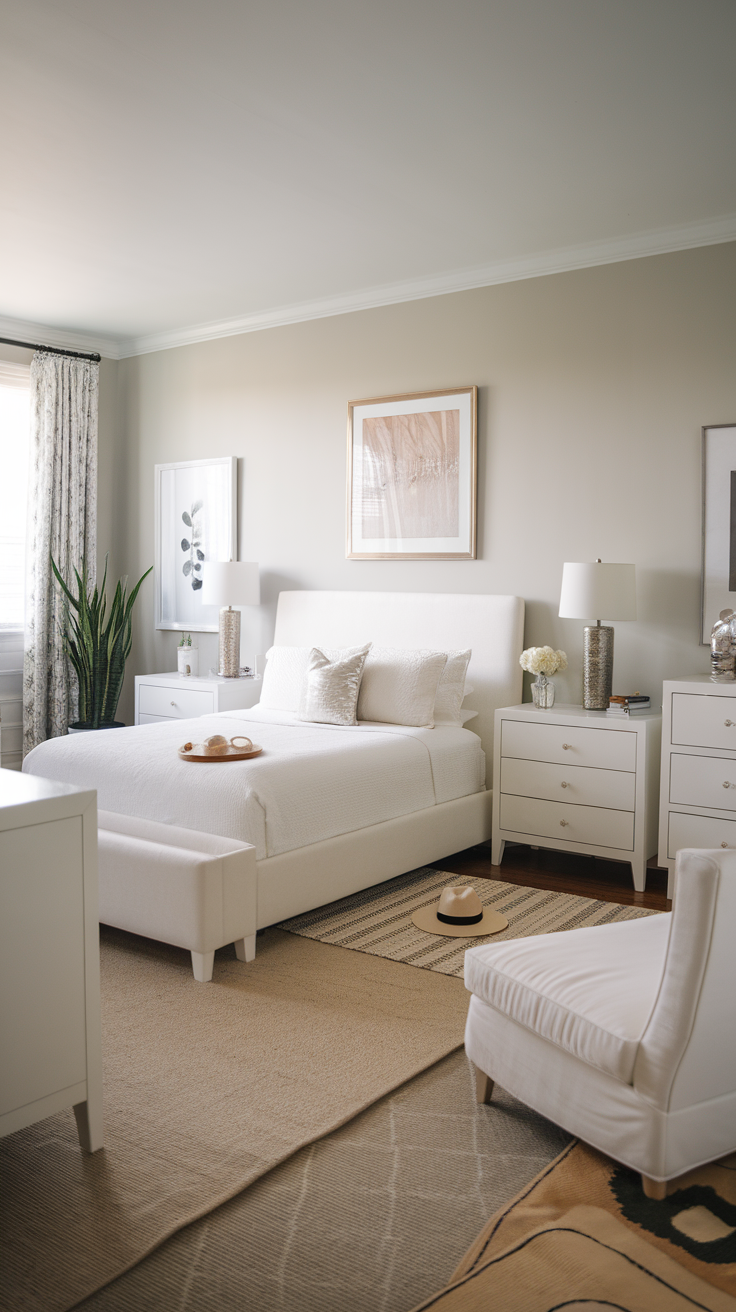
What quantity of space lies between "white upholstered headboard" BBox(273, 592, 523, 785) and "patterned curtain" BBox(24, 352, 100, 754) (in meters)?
1.51

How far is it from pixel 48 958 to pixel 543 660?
2747mm

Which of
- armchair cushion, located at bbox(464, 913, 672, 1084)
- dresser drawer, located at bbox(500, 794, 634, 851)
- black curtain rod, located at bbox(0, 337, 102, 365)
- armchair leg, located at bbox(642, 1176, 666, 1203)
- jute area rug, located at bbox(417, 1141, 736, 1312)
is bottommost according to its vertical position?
jute area rug, located at bbox(417, 1141, 736, 1312)

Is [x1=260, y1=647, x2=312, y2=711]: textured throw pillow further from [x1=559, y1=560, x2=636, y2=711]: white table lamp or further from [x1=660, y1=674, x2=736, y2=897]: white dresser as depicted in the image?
[x1=660, y1=674, x2=736, y2=897]: white dresser

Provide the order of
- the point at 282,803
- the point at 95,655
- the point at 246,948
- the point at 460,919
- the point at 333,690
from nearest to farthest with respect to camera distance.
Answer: the point at 246,948, the point at 282,803, the point at 460,919, the point at 333,690, the point at 95,655

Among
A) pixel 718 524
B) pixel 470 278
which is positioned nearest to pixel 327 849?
pixel 718 524

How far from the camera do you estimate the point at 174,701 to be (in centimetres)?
521

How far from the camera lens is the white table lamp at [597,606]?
12.7 ft

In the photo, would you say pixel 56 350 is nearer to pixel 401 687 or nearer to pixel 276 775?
pixel 401 687

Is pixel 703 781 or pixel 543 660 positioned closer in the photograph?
pixel 703 781

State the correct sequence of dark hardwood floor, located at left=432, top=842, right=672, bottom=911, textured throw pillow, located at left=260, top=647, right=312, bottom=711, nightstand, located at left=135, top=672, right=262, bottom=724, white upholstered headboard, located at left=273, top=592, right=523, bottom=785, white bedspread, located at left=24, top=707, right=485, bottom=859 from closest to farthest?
1. white bedspread, located at left=24, top=707, right=485, bottom=859
2. dark hardwood floor, located at left=432, top=842, right=672, bottom=911
3. white upholstered headboard, located at left=273, top=592, right=523, bottom=785
4. textured throw pillow, located at left=260, top=647, right=312, bottom=711
5. nightstand, located at left=135, top=672, right=262, bottom=724

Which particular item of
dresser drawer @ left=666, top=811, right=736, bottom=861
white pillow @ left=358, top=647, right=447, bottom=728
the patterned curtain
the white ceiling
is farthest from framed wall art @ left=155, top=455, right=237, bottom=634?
dresser drawer @ left=666, top=811, right=736, bottom=861

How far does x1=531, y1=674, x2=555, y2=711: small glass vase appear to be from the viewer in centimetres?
414

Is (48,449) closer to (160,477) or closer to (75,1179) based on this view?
(160,477)

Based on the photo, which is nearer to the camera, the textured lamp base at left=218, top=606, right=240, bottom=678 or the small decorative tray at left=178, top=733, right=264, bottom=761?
the small decorative tray at left=178, top=733, right=264, bottom=761
